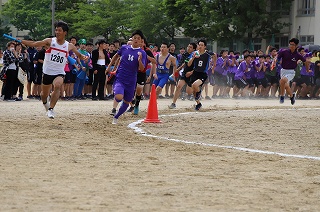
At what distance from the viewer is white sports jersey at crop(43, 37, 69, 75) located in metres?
15.2

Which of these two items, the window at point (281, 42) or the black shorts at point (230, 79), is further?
the window at point (281, 42)

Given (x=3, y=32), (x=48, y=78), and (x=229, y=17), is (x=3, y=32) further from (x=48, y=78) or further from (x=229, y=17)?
(x=48, y=78)

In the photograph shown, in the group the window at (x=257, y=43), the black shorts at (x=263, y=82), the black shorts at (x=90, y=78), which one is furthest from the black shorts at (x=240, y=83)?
the window at (x=257, y=43)

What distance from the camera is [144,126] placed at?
48.9 feet

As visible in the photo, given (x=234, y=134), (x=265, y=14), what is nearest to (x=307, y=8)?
(x=265, y=14)

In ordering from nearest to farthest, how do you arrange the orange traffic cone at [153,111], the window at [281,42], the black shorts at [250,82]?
1. the orange traffic cone at [153,111]
2. the black shorts at [250,82]
3. the window at [281,42]

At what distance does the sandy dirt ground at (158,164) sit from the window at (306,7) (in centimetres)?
3901

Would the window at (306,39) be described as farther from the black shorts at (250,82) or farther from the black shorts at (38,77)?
the black shorts at (38,77)

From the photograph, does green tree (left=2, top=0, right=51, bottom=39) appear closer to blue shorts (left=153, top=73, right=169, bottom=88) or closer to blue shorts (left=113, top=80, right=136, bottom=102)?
blue shorts (left=153, top=73, right=169, bottom=88)

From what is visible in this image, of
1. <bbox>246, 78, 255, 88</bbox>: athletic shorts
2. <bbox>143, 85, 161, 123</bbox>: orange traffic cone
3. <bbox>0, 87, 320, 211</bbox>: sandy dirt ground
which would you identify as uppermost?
<bbox>246, 78, 255, 88</bbox>: athletic shorts

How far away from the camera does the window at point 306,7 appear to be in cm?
5406

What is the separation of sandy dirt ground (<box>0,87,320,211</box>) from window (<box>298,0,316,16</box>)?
3901 centimetres

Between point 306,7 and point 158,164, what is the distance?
4708 cm

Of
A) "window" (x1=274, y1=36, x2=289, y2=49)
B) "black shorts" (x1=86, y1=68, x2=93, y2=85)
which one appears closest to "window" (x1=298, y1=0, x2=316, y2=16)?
"window" (x1=274, y1=36, x2=289, y2=49)
